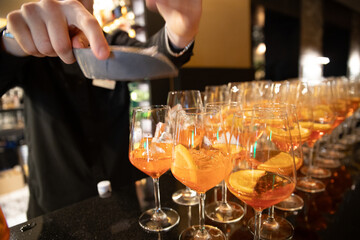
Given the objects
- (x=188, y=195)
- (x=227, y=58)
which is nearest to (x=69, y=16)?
(x=188, y=195)

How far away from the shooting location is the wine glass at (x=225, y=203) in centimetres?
60

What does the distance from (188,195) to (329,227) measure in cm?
46

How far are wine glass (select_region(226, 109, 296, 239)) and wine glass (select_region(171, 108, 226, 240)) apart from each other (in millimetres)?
43

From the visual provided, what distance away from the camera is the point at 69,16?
0.54 m

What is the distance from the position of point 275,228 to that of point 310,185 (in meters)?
0.35

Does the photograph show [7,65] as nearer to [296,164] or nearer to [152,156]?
[152,156]

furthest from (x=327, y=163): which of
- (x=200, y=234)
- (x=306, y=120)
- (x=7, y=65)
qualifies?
(x=7, y=65)

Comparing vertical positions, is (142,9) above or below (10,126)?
above

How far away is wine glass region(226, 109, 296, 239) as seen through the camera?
20.9 inches

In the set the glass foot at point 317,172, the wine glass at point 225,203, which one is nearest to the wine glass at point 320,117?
the glass foot at point 317,172

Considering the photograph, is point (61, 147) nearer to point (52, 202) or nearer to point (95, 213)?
point (52, 202)

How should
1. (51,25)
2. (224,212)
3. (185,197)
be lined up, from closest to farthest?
(51,25) < (224,212) < (185,197)

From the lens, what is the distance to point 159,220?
0.71m

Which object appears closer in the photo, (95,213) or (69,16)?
(69,16)
